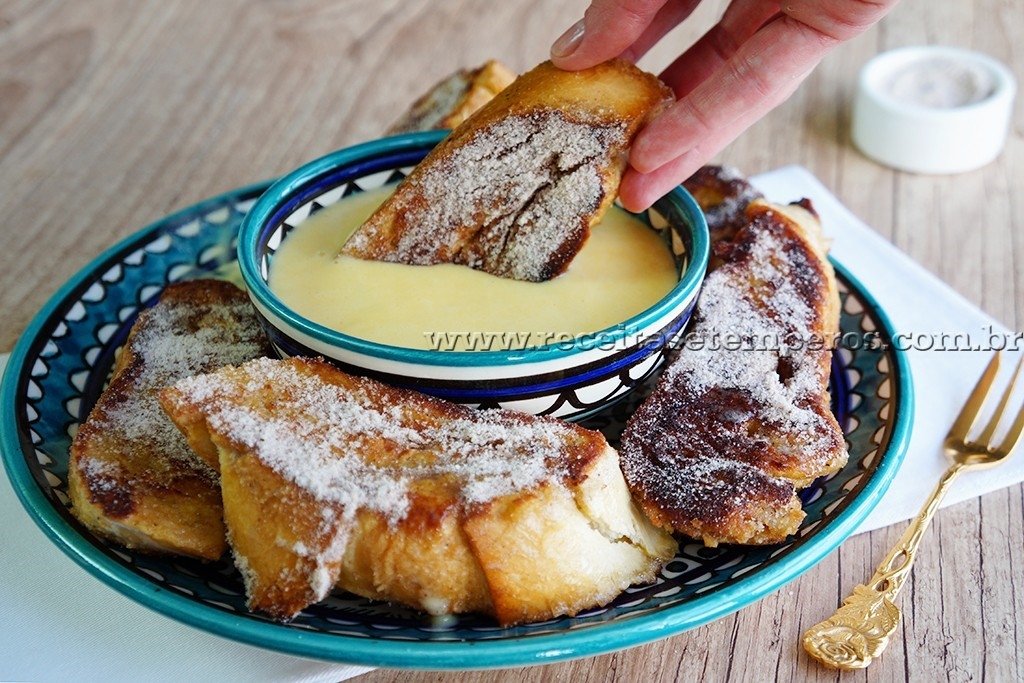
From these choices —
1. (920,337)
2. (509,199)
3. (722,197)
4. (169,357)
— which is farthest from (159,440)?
(920,337)

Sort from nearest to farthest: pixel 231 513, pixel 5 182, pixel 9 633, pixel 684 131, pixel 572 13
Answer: pixel 231 513 → pixel 9 633 → pixel 684 131 → pixel 5 182 → pixel 572 13

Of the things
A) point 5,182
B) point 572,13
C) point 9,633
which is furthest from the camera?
point 572,13

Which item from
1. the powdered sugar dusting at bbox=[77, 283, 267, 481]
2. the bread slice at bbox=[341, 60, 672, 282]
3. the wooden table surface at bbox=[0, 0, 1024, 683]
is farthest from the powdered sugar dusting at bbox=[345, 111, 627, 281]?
the wooden table surface at bbox=[0, 0, 1024, 683]

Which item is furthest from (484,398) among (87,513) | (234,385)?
(87,513)

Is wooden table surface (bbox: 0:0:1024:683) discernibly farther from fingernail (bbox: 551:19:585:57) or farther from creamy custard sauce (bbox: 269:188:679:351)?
fingernail (bbox: 551:19:585:57)

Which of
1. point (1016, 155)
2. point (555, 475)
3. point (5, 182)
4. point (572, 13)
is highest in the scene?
point (5, 182)

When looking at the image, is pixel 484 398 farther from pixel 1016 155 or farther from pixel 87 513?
pixel 1016 155
